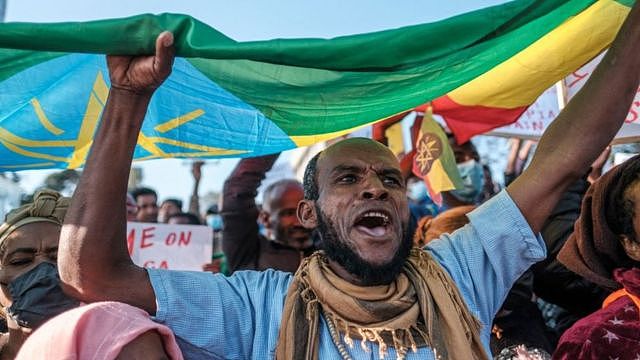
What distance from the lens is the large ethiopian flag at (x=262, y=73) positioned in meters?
2.13

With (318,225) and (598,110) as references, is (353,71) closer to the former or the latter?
(318,225)

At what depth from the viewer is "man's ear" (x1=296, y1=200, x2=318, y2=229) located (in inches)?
110

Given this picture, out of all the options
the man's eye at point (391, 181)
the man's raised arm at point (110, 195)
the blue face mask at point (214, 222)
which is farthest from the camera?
the blue face mask at point (214, 222)

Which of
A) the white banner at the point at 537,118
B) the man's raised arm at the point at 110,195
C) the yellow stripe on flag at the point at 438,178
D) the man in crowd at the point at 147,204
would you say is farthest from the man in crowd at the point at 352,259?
the man in crowd at the point at 147,204

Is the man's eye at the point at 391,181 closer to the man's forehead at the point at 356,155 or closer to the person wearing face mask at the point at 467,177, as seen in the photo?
the man's forehead at the point at 356,155

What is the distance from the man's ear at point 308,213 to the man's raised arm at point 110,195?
85 centimetres

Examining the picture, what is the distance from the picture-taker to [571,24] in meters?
2.79

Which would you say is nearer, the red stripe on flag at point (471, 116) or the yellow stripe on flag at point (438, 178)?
the red stripe on flag at point (471, 116)

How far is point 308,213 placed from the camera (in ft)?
9.30

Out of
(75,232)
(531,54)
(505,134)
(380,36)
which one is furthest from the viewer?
(505,134)

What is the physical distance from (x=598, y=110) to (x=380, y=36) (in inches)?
33.9

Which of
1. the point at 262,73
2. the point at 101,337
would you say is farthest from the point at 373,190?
the point at 101,337

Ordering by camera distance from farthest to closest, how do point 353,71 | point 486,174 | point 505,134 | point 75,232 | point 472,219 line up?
point 486,174, point 505,134, point 472,219, point 353,71, point 75,232

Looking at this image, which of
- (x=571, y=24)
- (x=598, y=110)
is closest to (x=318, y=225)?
(x=598, y=110)
